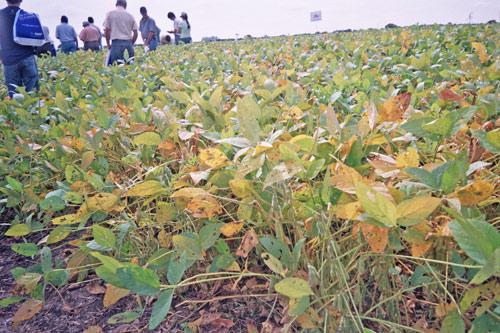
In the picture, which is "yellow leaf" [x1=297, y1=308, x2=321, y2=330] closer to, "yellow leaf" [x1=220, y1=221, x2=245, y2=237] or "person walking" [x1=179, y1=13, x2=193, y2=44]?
"yellow leaf" [x1=220, y1=221, x2=245, y2=237]

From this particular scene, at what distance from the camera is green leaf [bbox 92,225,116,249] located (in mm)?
970

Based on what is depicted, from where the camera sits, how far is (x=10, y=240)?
1.74 m

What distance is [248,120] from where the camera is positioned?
0.90 meters

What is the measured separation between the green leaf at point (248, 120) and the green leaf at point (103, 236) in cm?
39

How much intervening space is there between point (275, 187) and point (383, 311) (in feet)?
1.13

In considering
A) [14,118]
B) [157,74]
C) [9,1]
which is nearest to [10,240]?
[14,118]

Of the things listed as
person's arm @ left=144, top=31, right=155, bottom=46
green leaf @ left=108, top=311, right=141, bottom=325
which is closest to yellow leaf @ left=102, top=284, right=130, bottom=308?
green leaf @ left=108, top=311, right=141, bottom=325

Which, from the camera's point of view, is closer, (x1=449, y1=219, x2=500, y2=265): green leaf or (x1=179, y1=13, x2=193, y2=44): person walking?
(x1=449, y1=219, x2=500, y2=265): green leaf

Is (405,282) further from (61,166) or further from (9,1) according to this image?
(9,1)

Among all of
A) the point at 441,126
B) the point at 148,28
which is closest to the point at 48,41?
the point at 148,28

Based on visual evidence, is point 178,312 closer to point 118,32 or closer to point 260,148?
point 260,148

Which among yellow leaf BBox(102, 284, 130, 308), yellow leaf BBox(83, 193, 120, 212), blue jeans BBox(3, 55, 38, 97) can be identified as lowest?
yellow leaf BBox(102, 284, 130, 308)

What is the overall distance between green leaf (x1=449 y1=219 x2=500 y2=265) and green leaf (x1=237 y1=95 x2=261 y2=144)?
1.38ft

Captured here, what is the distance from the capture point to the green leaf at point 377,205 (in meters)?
0.62
